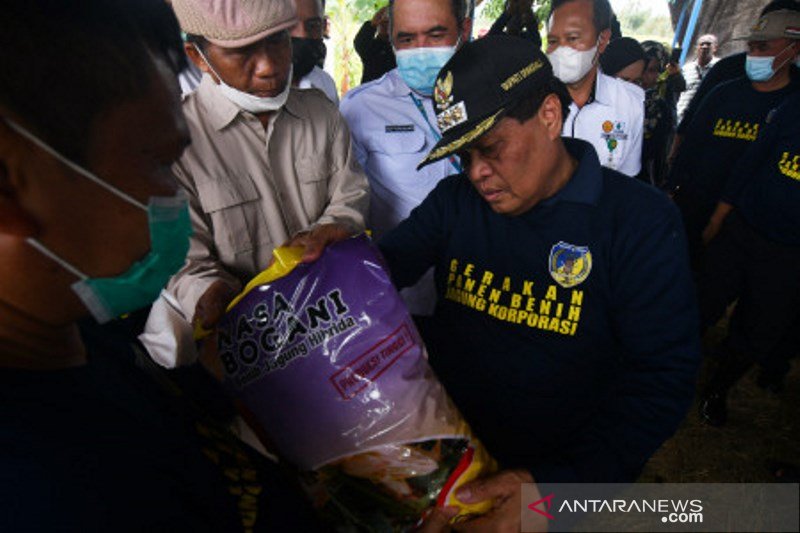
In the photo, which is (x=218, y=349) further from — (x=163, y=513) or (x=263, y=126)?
(x=263, y=126)

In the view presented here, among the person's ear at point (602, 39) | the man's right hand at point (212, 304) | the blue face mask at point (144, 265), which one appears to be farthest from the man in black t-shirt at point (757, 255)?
the blue face mask at point (144, 265)

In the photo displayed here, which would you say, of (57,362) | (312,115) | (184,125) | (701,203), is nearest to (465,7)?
(312,115)

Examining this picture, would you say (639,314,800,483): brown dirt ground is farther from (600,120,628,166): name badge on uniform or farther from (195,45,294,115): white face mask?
(195,45,294,115): white face mask

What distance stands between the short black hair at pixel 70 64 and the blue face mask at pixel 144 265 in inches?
2.3

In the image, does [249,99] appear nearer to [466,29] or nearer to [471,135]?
[471,135]

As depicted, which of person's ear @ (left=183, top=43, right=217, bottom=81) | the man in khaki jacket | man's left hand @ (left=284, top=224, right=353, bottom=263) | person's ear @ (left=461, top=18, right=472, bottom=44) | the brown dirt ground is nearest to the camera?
man's left hand @ (left=284, top=224, right=353, bottom=263)

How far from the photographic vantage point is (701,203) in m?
3.66

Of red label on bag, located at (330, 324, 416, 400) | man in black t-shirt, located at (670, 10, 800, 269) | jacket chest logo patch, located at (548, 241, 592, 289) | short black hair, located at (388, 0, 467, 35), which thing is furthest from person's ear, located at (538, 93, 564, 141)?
man in black t-shirt, located at (670, 10, 800, 269)

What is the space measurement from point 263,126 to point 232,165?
0.71 ft

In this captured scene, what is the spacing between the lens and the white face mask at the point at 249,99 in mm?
1567

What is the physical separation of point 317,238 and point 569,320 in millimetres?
759

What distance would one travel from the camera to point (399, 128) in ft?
7.39

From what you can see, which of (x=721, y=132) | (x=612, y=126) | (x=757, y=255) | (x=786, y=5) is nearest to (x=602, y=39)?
(x=612, y=126)

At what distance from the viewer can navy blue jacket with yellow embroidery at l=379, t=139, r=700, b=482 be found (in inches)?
45.9
